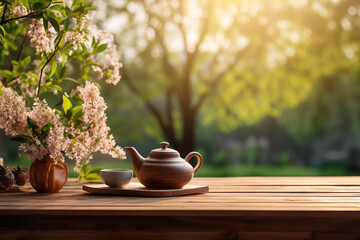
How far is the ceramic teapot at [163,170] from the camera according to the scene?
2.16 metres

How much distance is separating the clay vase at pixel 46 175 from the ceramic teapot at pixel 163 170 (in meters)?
0.39

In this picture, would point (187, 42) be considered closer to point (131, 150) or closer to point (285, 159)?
point (131, 150)

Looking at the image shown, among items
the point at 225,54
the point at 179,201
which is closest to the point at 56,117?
the point at 179,201

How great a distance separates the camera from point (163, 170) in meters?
2.16

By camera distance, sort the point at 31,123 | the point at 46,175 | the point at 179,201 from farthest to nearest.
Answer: the point at 46,175, the point at 31,123, the point at 179,201

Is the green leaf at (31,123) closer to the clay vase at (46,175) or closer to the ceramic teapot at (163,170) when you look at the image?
the clay vase at (46,175)

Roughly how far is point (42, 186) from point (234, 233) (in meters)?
1.04

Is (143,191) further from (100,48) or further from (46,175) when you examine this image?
(100,48)

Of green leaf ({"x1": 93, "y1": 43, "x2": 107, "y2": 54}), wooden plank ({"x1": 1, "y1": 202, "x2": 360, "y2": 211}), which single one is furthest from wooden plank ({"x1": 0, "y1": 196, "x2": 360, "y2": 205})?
green leaf ({"x1": 93, "y1": 43, "x2": 107, "y2": 54})

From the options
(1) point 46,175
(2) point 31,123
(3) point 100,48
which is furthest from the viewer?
(3) point 100,48

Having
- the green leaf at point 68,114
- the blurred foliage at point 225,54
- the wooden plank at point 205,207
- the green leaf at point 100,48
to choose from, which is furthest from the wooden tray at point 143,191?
the blurred foliage at point 225,54

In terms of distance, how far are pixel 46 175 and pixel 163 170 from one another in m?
0.59

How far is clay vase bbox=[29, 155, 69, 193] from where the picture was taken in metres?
2.21

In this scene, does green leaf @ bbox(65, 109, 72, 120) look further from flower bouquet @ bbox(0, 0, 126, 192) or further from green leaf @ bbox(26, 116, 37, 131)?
green leaf @ bbox(26, 116, 37, 131)
